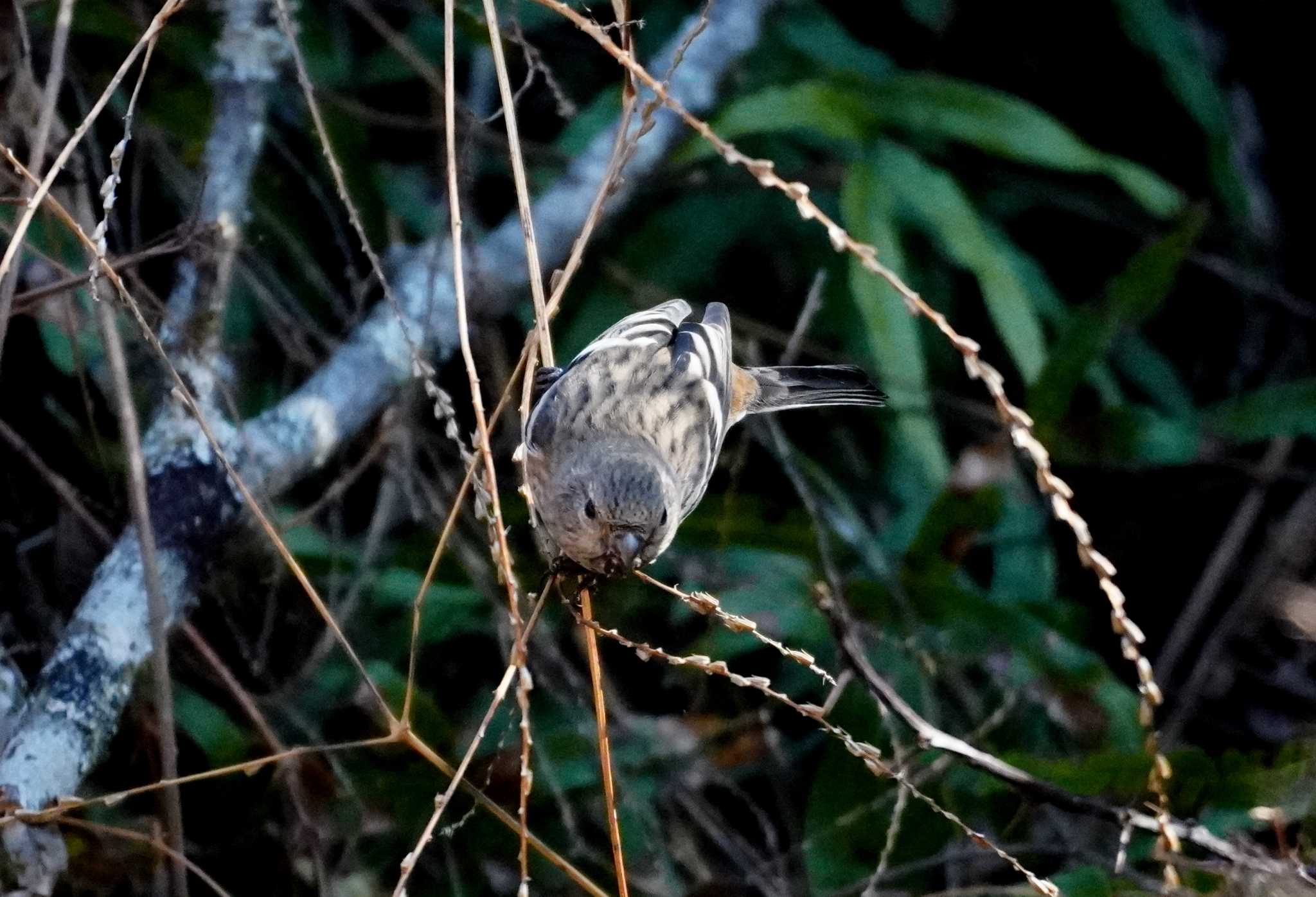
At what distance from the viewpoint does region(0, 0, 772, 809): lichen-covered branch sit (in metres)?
1.82

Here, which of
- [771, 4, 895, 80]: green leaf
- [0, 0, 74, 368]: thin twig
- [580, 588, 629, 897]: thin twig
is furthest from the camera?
[771, 4, 895, 80]: green leaf

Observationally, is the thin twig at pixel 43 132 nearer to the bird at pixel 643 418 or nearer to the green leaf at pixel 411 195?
the bird at pixel 643 418

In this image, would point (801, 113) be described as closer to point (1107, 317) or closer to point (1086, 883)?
point (1107, 317)

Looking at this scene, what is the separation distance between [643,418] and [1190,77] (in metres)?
1.80

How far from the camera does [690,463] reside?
2605 mm

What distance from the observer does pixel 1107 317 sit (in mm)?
3246

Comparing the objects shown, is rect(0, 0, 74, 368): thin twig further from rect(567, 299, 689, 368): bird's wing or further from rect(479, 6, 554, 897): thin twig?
rect(567, 299, 689, 368): bird's wing

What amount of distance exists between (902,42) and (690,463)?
158cm

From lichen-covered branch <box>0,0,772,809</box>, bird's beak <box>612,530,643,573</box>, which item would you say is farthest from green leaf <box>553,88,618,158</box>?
bird's beak <box>612,530,643,573</box>

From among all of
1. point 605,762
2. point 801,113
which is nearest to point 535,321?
point 605,762

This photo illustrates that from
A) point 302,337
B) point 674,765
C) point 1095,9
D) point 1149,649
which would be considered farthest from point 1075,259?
point 302,337

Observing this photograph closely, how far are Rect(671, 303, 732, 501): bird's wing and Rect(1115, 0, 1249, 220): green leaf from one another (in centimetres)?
148

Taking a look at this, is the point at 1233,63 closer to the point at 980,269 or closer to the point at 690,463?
the point at 980,269

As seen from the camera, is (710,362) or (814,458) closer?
(710,362)
